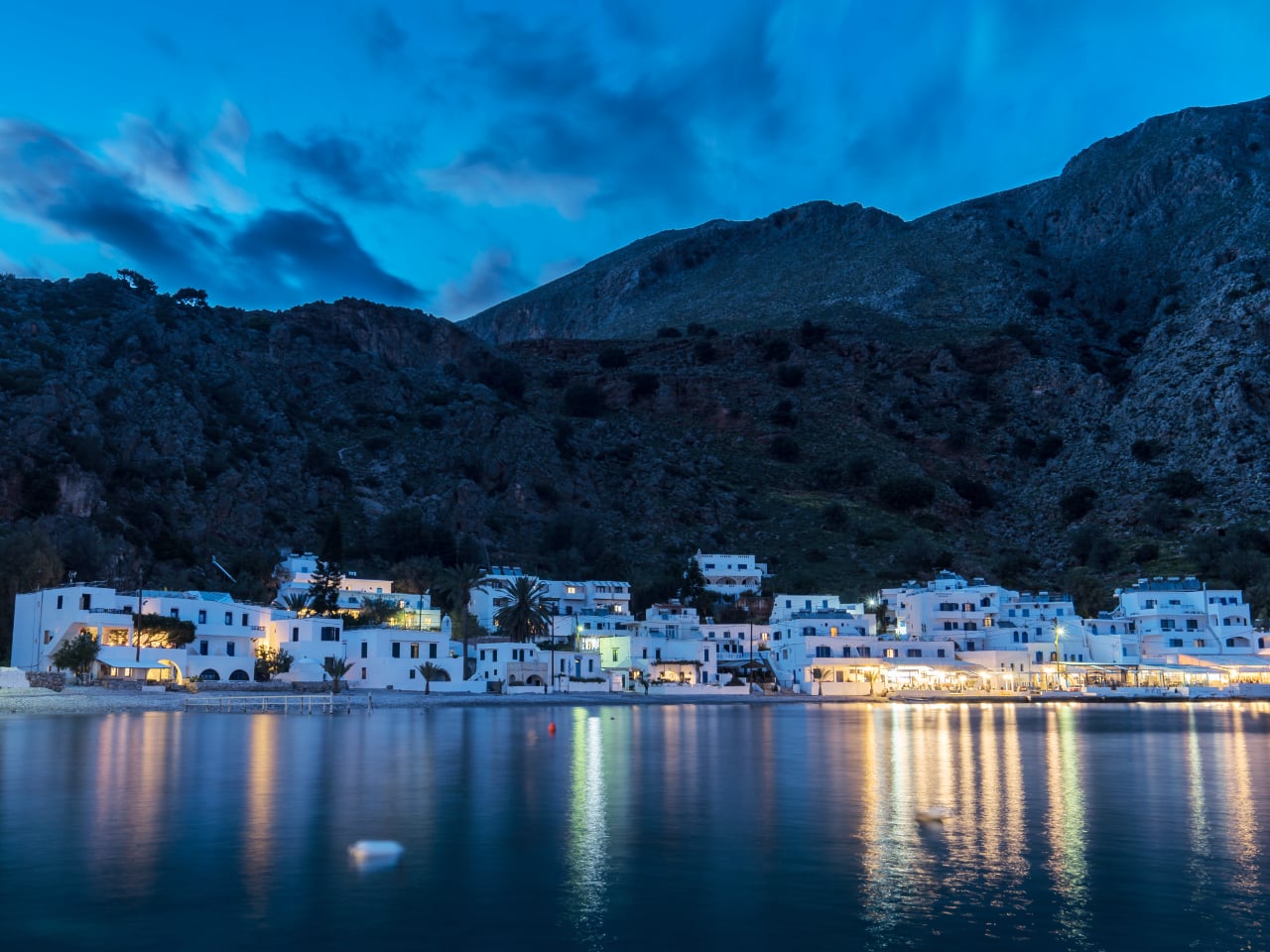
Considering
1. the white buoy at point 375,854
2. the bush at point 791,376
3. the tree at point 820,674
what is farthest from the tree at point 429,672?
the bush at point 791,376

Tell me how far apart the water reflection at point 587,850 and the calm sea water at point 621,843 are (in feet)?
0.29

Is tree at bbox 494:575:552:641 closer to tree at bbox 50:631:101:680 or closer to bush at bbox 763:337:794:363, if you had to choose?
tree at bbox 50:631:101:680

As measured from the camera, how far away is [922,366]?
568 ft

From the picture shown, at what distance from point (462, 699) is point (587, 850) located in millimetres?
50885

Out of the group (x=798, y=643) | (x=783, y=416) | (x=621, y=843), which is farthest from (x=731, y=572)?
(x=621, y=843)

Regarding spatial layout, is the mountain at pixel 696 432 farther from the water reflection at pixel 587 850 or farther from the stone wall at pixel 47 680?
the water reflection at pixel 587 850

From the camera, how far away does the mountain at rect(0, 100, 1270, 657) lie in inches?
4316

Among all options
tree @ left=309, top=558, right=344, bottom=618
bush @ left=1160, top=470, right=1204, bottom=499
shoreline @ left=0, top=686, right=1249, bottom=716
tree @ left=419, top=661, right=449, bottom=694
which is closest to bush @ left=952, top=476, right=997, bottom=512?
bush @ left=1160, top=470, right=1204, bottom=499

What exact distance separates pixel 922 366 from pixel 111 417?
112m

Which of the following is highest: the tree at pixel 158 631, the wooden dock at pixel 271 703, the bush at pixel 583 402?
the bush at pixel 583 402

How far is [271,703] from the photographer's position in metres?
65.4

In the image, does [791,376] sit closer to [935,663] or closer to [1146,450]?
[1146,450]

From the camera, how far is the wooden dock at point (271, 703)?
62.8m

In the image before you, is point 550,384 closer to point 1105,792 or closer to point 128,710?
point 128,710
